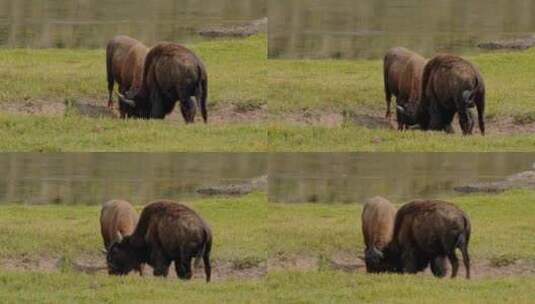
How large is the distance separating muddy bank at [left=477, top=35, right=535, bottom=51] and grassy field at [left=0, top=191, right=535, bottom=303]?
11.7ft

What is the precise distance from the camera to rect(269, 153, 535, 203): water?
1970 cm

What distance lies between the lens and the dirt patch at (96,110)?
1938 cm

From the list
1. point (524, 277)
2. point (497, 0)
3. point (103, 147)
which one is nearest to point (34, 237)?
point (103, 147)

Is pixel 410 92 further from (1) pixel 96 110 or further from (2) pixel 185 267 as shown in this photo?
(1) pixel 96 110

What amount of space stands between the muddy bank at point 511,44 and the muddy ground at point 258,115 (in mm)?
3954

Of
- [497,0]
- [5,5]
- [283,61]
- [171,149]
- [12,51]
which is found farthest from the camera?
[497,0]

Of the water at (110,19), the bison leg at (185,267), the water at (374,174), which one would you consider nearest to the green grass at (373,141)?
the water at (374,174)

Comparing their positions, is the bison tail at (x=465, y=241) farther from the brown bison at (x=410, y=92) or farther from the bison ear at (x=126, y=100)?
the bison ear at (x=126, y=100)

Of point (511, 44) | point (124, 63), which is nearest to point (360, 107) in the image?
point (124, 63)

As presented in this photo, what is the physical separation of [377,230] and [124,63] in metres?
2.97

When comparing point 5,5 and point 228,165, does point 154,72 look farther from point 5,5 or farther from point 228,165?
point 5,5

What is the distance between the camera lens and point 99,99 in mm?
20203

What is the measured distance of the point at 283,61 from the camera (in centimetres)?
2072

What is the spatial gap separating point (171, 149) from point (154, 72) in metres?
1.16
